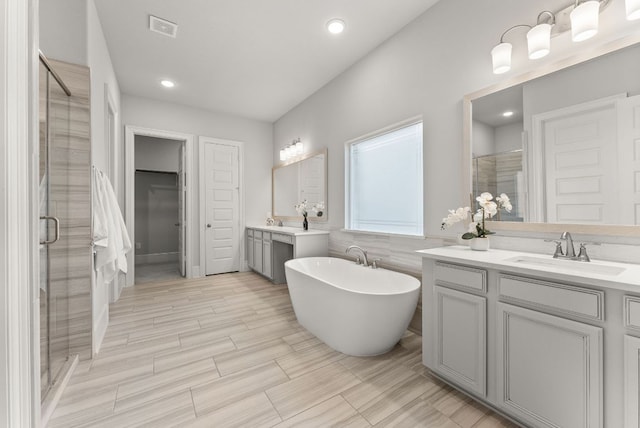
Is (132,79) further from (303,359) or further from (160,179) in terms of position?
(303,359)

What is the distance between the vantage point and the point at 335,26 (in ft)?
8.27

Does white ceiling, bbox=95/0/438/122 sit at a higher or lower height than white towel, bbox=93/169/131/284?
higher

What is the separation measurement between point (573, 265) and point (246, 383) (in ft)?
6.64

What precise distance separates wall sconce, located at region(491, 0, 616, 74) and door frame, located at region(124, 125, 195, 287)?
13.6ft

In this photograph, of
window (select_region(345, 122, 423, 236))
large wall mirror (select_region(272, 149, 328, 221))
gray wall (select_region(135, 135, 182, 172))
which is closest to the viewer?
window (select_region(345, 122, 423, 236))

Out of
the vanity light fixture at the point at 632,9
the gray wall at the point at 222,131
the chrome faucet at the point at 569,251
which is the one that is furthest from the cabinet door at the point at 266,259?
the vanity light fixture at the point at 632,9

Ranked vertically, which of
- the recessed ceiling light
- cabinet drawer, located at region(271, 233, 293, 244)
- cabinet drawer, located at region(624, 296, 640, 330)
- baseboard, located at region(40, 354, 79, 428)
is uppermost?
the recessed ceiling light

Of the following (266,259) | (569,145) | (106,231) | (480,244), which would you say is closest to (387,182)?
(480,244)

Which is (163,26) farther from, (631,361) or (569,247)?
(631,361)

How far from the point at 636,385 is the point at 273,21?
10.7 feet

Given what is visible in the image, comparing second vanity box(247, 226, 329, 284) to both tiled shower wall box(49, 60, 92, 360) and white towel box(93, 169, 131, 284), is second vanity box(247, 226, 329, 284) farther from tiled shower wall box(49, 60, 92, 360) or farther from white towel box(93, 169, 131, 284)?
tiled shower wall box(49, 60, 92, 360)

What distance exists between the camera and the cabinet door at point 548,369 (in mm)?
1119

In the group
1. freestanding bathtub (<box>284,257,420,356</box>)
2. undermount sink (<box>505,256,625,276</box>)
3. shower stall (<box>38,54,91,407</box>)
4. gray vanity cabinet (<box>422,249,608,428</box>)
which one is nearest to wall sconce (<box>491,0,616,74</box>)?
undermount sink (<box>505,256,625,276</box>)

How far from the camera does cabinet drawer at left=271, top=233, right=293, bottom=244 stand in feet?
11.5
